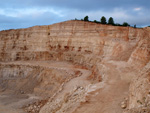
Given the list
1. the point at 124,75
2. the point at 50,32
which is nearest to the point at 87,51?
the point at 50,32

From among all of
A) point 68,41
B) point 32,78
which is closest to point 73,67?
point 32,78

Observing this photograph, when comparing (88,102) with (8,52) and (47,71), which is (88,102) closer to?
(47,71)

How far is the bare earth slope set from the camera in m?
12.2

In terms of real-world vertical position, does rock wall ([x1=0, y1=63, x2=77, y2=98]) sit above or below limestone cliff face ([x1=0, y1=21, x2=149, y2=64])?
below

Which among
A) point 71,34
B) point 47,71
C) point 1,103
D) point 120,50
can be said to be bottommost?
point 1,103

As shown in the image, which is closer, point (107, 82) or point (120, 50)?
point (107, 82)

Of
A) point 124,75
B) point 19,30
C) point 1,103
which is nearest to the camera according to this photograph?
point 124,75

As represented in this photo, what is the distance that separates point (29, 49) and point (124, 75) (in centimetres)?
3203

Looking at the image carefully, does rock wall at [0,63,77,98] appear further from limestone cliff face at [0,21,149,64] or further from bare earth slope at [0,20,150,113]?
limestone cliff face at [0,21,149,64]

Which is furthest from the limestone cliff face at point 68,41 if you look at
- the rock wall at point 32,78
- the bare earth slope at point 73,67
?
the rock wall at point 32,78

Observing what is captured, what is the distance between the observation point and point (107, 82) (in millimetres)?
14883

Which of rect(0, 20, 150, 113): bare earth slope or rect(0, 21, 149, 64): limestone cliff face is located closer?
rect(0, 20, 150, 113): bare earth slope

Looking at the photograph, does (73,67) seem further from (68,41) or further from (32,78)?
(68,41)

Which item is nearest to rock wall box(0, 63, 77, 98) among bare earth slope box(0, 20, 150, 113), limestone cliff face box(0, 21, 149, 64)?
bare earth slope box(0, 20, 150, 113)
